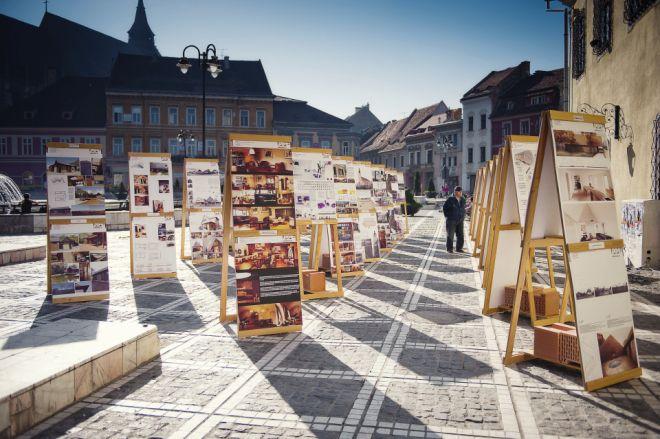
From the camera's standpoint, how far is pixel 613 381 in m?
5.14

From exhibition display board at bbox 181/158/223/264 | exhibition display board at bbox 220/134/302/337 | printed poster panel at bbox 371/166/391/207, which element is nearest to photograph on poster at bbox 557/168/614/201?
exhibition display board at bbox 220/134/302/337

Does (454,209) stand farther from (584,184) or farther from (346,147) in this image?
(346,147)

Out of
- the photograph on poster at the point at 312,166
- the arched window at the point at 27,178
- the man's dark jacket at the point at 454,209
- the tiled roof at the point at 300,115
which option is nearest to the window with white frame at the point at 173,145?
the tiled roof at the point at 300,115

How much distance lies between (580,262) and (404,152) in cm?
6469

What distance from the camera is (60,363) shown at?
16.2ft

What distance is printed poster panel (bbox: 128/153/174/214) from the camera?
11.8 metres

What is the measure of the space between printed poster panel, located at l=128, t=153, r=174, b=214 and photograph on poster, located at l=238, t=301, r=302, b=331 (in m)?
5.60

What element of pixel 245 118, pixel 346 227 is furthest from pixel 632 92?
pixel 245 118

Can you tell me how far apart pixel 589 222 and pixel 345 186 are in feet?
23.2

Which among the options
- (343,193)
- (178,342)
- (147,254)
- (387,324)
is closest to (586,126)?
(387,324)

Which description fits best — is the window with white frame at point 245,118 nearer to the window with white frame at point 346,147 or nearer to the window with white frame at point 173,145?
the window with white frame at point 173,145

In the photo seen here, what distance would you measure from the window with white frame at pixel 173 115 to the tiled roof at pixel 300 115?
423 inches

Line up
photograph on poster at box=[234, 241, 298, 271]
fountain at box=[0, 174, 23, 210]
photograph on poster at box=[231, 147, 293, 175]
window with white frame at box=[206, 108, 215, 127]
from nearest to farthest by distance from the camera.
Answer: photograph on poster at box=[234, 241, 298, 271] → photograph on poster at box=[231, 147, 293, 175] → fountain at box=[0, 174, 23, 210] → window with white frame at box=[206, 108, 215, 127]

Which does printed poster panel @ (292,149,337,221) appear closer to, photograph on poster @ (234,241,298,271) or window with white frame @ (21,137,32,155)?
photograph on poster @ (234,241,298,271)
